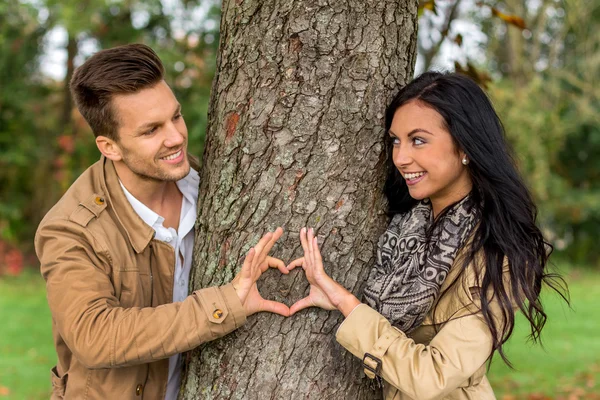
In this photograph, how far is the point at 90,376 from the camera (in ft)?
7.96

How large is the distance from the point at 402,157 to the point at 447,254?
378 mm

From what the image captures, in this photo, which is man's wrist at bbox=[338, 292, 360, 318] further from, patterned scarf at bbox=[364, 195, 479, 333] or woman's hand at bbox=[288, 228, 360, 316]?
patterned scarf at bbox=[364, 195, 479, 333]

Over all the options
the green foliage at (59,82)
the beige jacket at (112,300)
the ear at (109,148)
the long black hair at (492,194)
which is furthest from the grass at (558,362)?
the green foliage at (59,82)

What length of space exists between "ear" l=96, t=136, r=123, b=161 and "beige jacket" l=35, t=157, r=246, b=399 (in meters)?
0.06

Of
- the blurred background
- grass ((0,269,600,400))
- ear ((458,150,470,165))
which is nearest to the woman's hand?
ear ((458,150,470,165))

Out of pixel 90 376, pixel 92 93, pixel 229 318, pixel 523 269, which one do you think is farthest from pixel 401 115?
pixel 90 376

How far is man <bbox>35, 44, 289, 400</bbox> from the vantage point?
2178 mm

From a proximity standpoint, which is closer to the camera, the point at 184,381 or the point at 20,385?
the point at 184,381

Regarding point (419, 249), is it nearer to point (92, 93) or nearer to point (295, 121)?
point (295, 121)

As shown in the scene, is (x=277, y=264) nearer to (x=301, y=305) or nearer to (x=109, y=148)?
(x=301, y=305)

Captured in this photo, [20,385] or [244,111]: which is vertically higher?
[244,111]

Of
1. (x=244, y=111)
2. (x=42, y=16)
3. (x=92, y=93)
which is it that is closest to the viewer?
(x=244, y=111)

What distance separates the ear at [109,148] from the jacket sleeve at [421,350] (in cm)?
112

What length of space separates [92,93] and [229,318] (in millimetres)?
1056
